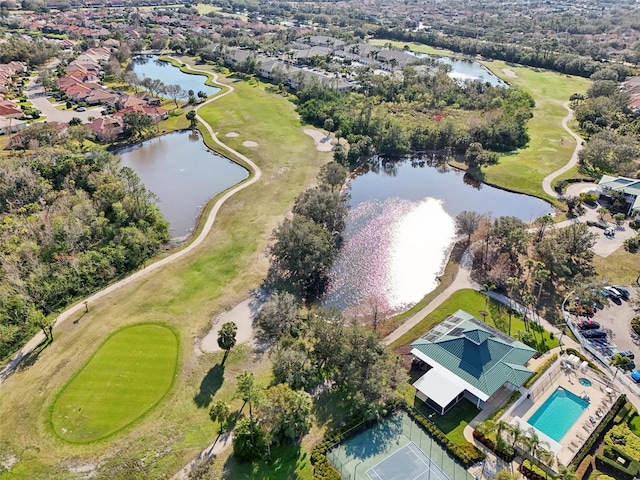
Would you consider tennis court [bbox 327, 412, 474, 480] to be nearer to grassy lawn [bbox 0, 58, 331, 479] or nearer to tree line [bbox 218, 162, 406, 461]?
tree line [bbox 218, 162, 406, 461]

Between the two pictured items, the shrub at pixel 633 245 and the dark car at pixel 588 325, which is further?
the shrub at pixel 633 245

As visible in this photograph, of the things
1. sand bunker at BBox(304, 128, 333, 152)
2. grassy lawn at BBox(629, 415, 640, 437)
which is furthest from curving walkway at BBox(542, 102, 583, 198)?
grassy lawn at BBox(629, 415, 640, 437)

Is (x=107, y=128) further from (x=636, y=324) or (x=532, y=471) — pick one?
(x=636, y=324)

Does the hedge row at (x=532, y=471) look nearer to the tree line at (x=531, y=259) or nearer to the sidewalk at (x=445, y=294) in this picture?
the sidewalk at (x=445, y=294)

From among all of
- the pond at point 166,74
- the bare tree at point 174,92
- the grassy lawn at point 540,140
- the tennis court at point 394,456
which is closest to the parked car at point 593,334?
the tennis court at point 394,456

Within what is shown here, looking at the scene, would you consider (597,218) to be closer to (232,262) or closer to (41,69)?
(232,262)
